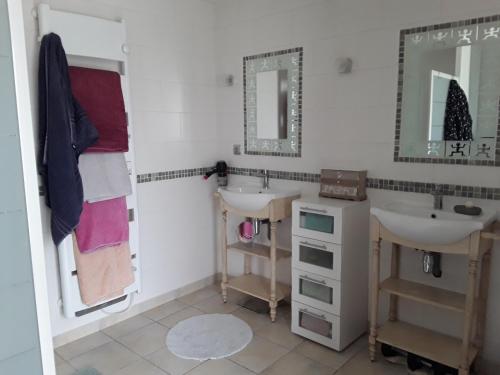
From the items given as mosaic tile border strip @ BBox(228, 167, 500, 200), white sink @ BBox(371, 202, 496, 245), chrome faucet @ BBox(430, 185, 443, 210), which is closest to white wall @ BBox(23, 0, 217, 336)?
mosaic tile border strip @ BBox(228, 167, 500, 200)

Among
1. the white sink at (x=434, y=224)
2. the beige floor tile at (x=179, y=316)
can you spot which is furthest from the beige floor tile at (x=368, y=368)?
the beige floor tile at (x=179, y=316)

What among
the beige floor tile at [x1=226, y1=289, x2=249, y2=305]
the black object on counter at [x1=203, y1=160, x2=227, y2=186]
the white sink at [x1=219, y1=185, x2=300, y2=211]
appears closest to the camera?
the white sink at [x1=219, y1=185, x2=300, y2=211]

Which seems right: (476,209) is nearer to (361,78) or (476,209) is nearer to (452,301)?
(452,301)

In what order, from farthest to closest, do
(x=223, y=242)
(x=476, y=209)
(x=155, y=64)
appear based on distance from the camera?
1. (x=223, y=242)
2. (x=155, y=64)
3. (x=476, y=209)

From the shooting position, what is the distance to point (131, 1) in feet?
8.72

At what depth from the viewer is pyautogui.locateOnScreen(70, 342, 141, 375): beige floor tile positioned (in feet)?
7.58

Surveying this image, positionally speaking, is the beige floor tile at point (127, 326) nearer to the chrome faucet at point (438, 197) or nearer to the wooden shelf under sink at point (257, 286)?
the wooden shelf under sink at point (257, 286)

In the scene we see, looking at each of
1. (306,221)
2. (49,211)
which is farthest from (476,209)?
(49,211)

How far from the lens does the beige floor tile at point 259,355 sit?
7.59ft

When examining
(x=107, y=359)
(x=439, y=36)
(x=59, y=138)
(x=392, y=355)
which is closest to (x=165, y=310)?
(x=107, y=359)

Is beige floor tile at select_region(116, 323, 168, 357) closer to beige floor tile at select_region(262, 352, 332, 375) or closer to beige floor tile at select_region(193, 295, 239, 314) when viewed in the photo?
beige floor tile at select_region(193, 295, 239, 314)

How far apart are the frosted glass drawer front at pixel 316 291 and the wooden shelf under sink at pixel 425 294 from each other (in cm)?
29

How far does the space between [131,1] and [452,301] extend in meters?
2.69

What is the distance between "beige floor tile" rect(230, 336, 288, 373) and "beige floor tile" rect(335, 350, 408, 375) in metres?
0.39
